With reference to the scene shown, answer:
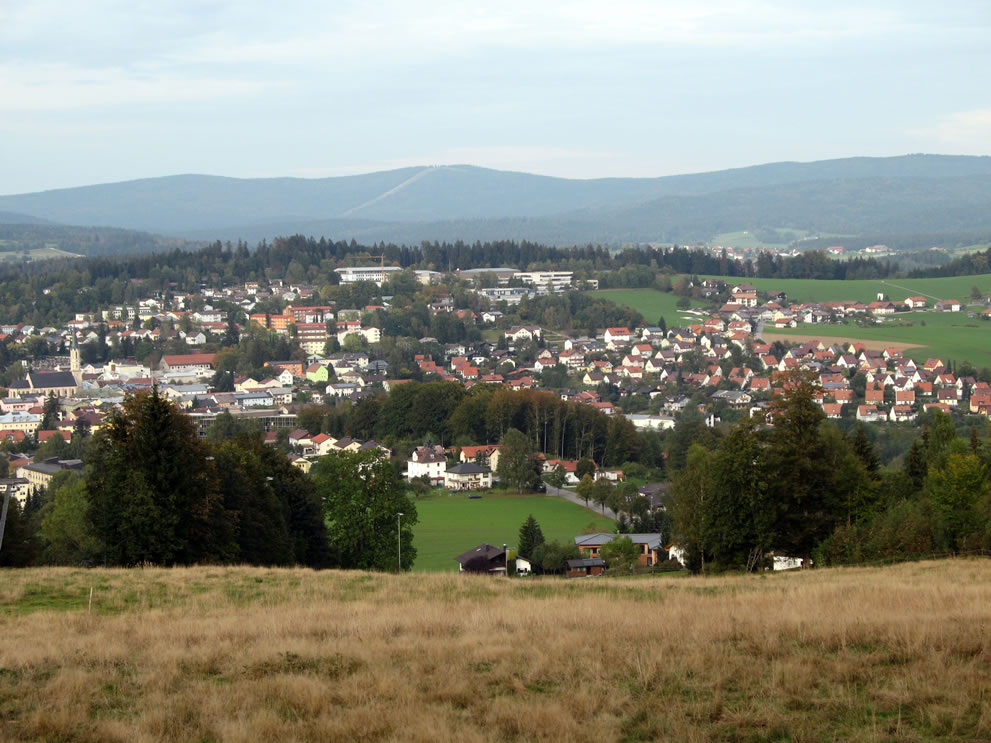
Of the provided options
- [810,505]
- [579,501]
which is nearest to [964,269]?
[579,501]

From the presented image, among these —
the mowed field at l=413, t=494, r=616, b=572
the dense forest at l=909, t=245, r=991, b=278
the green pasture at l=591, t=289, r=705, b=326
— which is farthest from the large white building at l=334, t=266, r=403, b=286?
the mowed field at l=413, t=494, r=616, b=572

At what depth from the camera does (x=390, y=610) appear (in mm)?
9672

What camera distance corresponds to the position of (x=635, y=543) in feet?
109

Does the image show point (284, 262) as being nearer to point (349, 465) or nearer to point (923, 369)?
point (923, 369)

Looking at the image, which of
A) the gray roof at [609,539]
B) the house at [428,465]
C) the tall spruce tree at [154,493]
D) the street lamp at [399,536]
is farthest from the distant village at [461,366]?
the tall spruce tree at [154,493]

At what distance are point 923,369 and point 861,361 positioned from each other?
5.17 m

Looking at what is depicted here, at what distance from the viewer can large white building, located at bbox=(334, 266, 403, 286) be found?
124750 mm

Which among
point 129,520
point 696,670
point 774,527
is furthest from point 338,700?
point 774,527

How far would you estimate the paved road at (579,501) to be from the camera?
41.6m

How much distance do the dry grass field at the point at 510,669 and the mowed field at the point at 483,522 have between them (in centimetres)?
2098

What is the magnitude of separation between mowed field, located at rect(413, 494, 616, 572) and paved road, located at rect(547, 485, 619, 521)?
1.28 ft

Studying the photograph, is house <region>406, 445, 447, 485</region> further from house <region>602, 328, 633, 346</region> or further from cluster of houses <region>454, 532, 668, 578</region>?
house <region>602, 328, 633, 346</region>

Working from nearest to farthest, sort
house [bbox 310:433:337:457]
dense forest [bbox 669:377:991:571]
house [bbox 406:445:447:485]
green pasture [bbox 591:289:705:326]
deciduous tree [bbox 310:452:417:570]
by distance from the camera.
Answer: dense forest [bbox 669:377:991:571], deciduous tree [bbox 310:452:417:570], house [bbox 406:445:447:485], house [bbox 310:433:337:457], green pasture [bbox 591:289:705:326]

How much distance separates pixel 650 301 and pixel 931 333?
3102 cm
